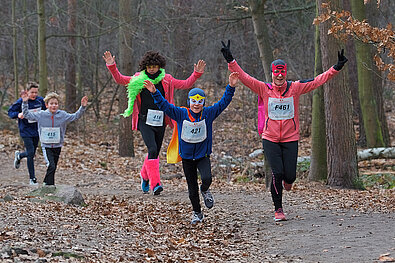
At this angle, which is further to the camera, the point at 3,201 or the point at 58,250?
the point at 3,201

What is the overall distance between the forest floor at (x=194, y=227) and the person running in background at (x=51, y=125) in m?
1.04

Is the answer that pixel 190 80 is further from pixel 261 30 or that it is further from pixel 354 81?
pixel 354 81

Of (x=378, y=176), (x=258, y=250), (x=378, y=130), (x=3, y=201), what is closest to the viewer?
(x=258, y=250)

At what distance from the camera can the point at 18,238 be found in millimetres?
6168

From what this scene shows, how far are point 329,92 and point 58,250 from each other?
22.3 feet

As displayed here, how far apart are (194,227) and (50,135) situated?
3.92 meters

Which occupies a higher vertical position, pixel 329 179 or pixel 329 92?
pixel 329 92

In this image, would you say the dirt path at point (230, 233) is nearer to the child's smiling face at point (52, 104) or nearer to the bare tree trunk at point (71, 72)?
the child's smiling face at point (52, 104)

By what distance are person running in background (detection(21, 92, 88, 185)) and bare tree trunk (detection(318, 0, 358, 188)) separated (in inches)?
178

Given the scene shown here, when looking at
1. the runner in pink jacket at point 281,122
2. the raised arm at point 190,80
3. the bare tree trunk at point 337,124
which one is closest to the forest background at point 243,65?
the bare tree trunk at point 337,124

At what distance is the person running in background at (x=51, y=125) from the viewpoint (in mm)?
10641

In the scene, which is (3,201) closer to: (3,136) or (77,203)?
(77,203)

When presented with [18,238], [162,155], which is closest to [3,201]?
[18,238]

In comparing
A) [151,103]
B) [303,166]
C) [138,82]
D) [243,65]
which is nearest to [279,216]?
[151,103]
